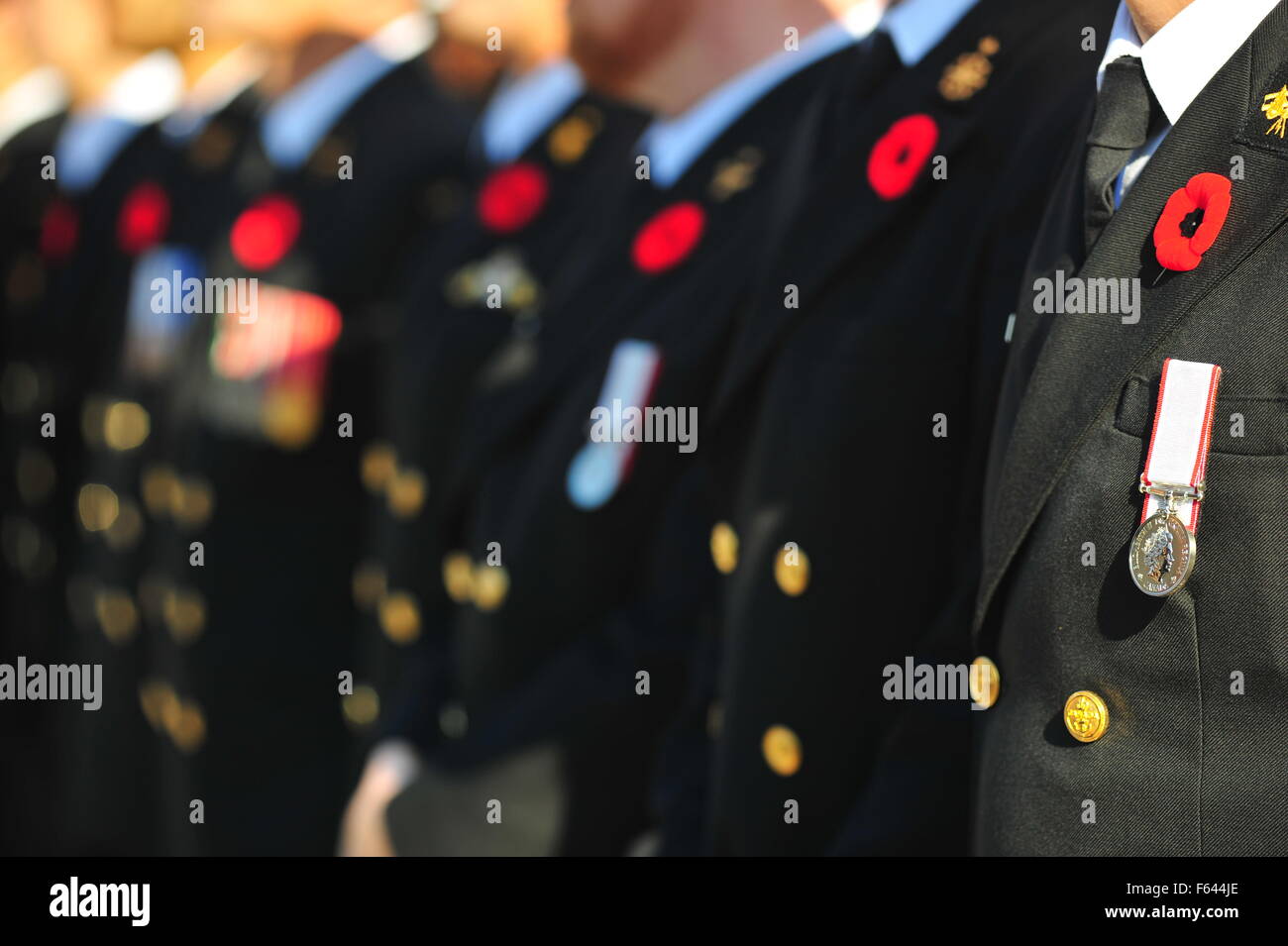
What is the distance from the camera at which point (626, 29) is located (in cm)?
220

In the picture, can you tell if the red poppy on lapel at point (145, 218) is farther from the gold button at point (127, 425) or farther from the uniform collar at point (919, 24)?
the uniform collar at point (919, 24)

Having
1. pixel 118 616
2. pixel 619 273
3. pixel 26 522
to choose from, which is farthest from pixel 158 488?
pixel 619 273

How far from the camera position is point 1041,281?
4.34ft

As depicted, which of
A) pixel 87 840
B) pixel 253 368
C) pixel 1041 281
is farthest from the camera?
pixel 87 840

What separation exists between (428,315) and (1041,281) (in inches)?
56.9

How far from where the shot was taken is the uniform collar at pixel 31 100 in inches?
179

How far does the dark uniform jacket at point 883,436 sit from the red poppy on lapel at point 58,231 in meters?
2.74

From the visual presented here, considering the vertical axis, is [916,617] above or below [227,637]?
below

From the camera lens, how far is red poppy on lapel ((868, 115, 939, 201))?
5.29 feet

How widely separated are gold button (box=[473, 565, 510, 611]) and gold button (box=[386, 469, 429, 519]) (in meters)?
0.35

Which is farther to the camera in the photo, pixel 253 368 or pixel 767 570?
pixel 253 368

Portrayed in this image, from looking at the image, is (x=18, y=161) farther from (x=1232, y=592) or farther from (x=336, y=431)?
(x=1232, y=592)

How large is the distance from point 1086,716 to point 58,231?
343cm
